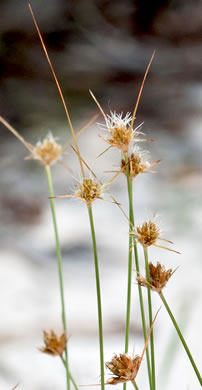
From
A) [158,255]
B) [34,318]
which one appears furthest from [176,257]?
[34,318]

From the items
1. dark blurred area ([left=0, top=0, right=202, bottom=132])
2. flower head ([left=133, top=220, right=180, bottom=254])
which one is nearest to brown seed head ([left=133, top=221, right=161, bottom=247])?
flower head ([left=133, top=220, right=180, bottom=254])

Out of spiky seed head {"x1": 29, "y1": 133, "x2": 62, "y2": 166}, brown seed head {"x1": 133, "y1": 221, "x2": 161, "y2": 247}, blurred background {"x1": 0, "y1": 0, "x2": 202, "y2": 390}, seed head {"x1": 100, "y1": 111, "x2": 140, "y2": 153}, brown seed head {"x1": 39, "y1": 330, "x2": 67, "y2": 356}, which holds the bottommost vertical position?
brown seed head {"x1": 39, "y1": 330, "x2": 67, "y2": 356}

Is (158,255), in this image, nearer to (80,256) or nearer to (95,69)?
(80,256)

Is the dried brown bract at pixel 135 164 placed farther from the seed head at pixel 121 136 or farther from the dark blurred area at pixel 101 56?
the dark blurred area at pixel 101 56

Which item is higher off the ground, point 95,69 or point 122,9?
point 122,9

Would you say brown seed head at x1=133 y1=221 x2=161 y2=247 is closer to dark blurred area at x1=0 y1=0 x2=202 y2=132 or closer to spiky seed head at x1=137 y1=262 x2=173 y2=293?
spiky seed head at x1=137 y1=262 x2=173 y2=293

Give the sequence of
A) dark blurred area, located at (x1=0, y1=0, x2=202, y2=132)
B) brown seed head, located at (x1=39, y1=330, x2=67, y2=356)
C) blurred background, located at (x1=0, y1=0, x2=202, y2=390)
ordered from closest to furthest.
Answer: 1. brown seed head, located at (x1=39, y1=330, x2=67, y2=356)
2. blurred background, located at (x1=0, y1=0, x2=202, y2=390)
3. dark blurred area, located at (x1=0, y1=0, x2=202, y2=132)
